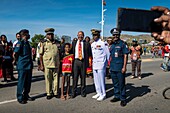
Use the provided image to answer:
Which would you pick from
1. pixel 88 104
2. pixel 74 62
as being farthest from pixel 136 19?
pixel 74 62

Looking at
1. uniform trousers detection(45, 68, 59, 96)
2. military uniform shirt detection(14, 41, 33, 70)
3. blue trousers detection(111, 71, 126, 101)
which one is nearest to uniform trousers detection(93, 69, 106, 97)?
blue trousers detection(111, 71, 126, 101)

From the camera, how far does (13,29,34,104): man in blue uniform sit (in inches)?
250

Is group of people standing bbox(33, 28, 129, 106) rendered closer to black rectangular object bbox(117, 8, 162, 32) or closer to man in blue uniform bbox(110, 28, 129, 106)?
man in blue uniform bbox(110, 28, 129, 106)

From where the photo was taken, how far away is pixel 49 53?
6.62m

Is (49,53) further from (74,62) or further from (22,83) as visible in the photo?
(22,83)

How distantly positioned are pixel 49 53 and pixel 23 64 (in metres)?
0.78

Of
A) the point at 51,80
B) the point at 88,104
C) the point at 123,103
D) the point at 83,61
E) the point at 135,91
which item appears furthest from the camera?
the point at 135,91

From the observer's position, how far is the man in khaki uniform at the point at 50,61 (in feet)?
21.7

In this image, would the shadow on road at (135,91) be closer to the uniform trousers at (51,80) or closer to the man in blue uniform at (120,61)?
the man in blue uniform at (120,61)

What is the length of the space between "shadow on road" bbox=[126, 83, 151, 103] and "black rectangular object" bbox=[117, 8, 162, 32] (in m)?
5.16

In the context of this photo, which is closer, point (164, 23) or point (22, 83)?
point (164, 23)

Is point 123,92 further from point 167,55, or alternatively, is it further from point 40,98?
point 167,55

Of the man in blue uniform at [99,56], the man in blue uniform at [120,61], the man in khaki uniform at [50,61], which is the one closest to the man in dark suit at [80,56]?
the man in blue uniform at [99,56]

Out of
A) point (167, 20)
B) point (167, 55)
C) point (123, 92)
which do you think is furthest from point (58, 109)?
point (167, 55)
